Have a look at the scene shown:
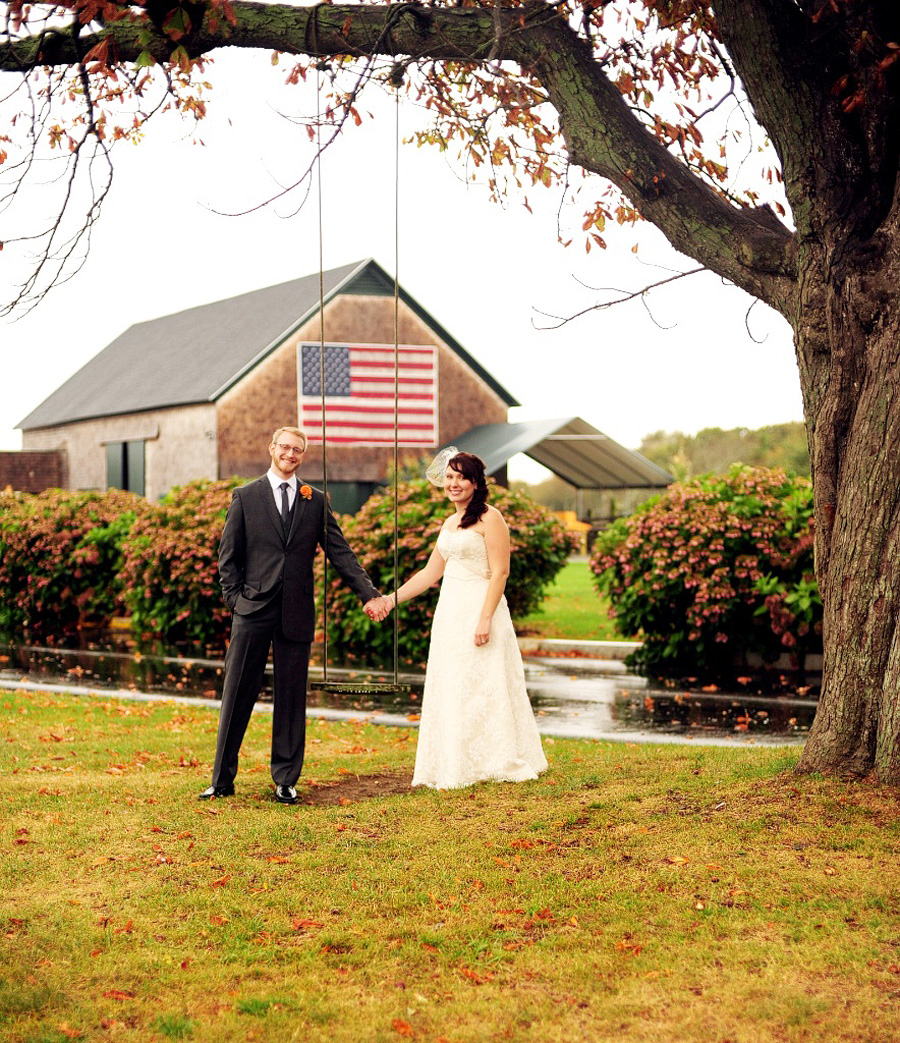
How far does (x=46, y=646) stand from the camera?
20469 mm

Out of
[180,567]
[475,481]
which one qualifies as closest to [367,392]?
[180,567]

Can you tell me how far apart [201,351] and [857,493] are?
3755 centimetres

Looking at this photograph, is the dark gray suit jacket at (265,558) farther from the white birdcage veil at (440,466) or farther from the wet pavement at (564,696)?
the wet pavement at (564,696)

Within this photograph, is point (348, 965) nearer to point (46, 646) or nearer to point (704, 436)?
point (46, 646)

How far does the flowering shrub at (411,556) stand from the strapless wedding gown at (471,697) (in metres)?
8.89

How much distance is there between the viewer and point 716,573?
15164 millimetres

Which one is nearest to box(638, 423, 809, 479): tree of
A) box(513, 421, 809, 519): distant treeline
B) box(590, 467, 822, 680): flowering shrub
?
box(513, 421, 809, 519): distant treeline

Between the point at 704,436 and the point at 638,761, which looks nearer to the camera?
the point at 638,761

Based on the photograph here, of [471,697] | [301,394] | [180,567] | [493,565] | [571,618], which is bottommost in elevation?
[571,618]

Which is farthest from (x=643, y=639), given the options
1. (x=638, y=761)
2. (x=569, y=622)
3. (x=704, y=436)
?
(x=704, y=436)

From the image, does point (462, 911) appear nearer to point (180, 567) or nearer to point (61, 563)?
point (180, 567)

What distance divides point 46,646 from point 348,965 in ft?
55.7

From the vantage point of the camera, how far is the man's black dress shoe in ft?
25.1

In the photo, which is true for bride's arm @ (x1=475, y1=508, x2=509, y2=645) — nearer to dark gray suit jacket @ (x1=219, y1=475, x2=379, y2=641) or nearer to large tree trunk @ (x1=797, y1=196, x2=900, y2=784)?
dark gray suit jacket @ (x1=219, y1=475, x2=379, y2=641)
